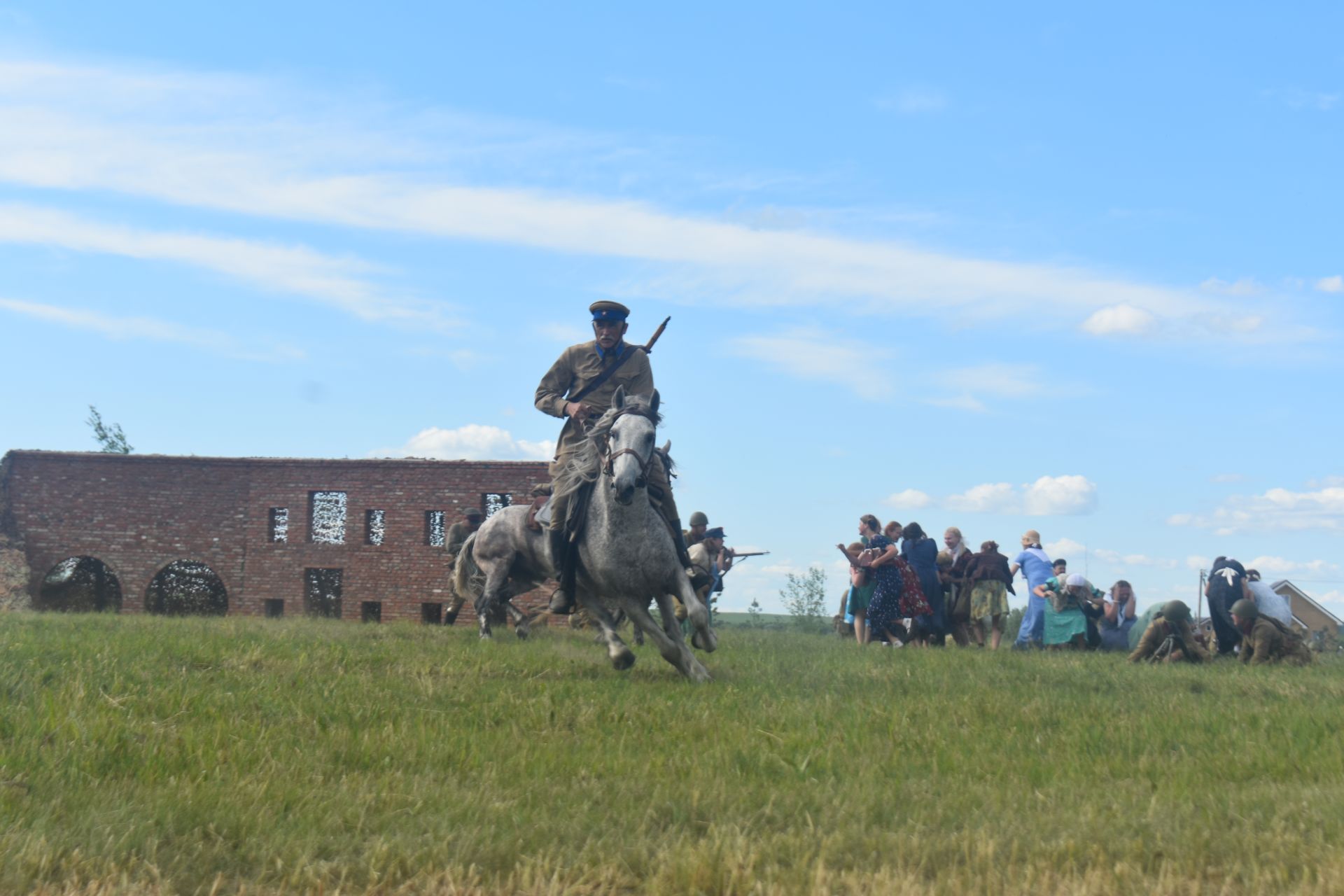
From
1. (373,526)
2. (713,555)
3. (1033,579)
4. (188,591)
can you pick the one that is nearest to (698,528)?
(713,555)

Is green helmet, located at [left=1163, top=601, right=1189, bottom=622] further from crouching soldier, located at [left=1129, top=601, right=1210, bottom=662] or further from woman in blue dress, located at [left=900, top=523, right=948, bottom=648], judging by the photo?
woman in blue dress, located at [left=900, top=523, right=948, bottom=648]

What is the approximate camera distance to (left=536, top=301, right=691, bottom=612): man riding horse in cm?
1008

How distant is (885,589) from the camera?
16.8 meters

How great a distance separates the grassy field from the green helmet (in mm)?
4444

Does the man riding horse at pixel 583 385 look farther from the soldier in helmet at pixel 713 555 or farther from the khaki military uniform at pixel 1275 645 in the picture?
the khaki military uniform at pixel 1275 645

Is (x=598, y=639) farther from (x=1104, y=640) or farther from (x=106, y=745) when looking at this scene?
(x=106, y=745)

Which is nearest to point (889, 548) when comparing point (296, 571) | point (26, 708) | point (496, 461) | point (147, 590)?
point (26, 708)

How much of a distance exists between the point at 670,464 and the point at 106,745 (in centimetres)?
503

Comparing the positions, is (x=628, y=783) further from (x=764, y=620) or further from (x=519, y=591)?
(x=764, y=620)

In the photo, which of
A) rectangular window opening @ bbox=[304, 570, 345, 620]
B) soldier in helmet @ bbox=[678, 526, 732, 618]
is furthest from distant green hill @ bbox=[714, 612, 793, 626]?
soldier in helmet @ bbox=[678, 526, 732, 618]

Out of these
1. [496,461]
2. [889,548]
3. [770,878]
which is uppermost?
[496,461]

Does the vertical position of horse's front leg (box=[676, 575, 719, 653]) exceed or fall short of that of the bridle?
it falls short

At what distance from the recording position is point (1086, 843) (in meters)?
4.56

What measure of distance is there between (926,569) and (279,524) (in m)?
29.7
